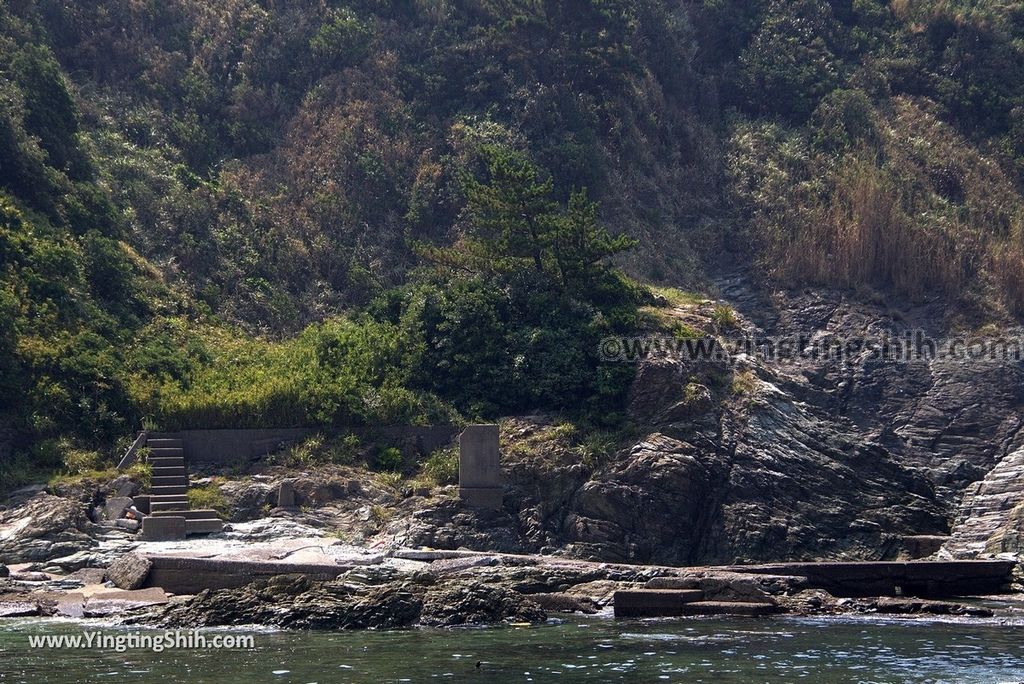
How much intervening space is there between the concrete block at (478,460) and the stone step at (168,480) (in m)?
6.20

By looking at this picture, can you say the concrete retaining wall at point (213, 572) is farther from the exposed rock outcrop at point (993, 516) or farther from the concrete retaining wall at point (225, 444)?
the exposed rock outcrop at point (993, 516)

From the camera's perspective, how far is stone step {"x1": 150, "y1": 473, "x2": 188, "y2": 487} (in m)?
32.8

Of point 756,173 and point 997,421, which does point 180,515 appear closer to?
point 997,421

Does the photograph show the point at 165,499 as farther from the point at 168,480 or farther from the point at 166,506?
the point at 168,480

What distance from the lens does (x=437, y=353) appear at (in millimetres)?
36938

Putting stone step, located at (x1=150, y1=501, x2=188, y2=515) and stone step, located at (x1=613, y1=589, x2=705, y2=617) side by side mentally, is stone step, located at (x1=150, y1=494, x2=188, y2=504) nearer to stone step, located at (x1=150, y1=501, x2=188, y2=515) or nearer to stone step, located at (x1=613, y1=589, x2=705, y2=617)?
stone step, located at (x1=150, y1=501, x2=188, y2=515)

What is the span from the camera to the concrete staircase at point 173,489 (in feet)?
102

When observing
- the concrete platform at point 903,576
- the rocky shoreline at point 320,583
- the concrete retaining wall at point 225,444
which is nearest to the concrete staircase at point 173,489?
the concrete retaining wall at point 225,444

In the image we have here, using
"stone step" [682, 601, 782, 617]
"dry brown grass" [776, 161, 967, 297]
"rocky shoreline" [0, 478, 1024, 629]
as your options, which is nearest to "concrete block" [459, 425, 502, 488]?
"rocky shoreline" [0, 478, 1024, 629]

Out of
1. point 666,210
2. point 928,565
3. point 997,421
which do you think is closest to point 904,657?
point 928,565

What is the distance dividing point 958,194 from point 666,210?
9227 millimetres

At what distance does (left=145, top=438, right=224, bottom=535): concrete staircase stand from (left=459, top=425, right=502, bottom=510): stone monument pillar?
5518mm

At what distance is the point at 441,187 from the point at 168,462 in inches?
598

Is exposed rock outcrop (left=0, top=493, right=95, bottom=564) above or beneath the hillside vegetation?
beneath
